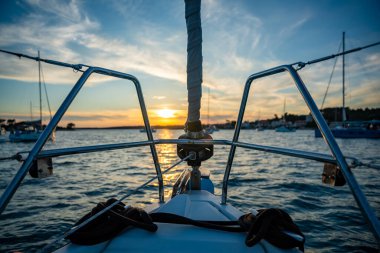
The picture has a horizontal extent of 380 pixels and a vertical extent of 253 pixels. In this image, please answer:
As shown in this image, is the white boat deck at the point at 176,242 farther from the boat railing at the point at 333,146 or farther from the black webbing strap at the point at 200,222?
the boat railing at the point at 333,146

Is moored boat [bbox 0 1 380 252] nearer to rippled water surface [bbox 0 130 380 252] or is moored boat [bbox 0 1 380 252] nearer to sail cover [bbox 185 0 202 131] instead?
rippled water surface [bbox 0 130 380 252]

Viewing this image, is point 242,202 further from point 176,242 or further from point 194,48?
point 176,242

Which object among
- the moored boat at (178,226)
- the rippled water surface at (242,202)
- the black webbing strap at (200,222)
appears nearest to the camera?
the moored boat at (178,226)

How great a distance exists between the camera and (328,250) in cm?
344

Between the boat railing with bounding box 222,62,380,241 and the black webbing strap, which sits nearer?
the boat railing with bounding box 222,62,380,241

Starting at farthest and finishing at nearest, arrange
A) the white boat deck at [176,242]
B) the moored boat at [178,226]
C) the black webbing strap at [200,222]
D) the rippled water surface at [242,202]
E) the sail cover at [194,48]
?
the rippled water surface at [242,202]
the sail cover at [194,48]
the black webbing strap at [200,222]
the white boat deck at [176,242]
the moored boat at [178,226]

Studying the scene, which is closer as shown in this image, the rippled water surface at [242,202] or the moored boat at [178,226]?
the moored boat at [178,226]

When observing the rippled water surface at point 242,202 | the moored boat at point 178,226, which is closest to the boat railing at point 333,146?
the moored boat at point 178,226

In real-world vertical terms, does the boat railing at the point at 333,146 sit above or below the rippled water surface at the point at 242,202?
above

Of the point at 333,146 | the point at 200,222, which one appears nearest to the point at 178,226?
the point at 200,222

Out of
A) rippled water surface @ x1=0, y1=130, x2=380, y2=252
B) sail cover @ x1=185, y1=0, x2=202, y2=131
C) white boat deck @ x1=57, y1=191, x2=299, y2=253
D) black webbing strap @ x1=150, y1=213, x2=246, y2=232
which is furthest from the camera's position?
rippled water surface @ x1=0, y1=130, x2=380, y2=252

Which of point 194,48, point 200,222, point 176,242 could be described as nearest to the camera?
point 176,242

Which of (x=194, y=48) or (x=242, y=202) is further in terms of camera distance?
(x=242, y=202)

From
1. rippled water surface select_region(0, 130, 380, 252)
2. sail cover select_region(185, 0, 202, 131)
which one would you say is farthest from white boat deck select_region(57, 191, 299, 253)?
sail cover select_region(185, 0, 202, 131)
